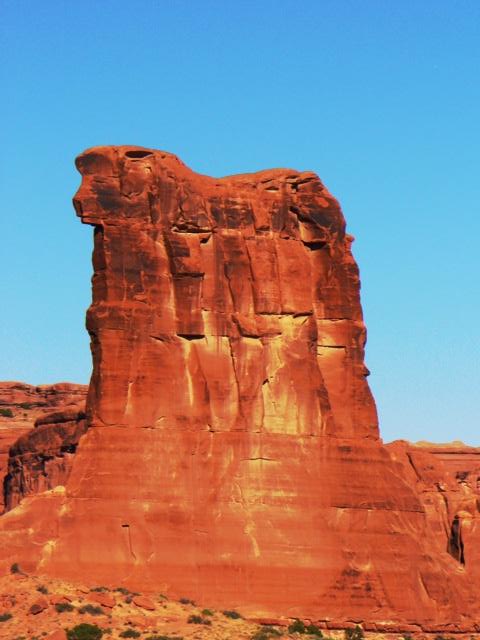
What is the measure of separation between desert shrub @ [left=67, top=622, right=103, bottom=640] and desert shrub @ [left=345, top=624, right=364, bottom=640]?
12.4 m

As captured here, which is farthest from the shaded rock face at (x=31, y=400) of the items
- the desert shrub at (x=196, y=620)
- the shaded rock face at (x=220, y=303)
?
the desert shrub at (x=196, y=620)

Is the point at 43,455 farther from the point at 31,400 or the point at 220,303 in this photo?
the point at 31,400

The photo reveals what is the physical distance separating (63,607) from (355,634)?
13.6 m

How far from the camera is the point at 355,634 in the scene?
84250 mm

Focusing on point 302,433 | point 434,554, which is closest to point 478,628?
point 434,554

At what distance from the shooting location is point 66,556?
8044 cm

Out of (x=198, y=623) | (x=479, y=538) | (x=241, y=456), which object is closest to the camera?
(x=198, y=623)

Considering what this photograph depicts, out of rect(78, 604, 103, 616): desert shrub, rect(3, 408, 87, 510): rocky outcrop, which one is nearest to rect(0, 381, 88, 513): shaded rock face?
rect(3, 408, 87, 510): rocky outcrop

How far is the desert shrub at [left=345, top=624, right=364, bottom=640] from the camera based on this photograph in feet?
275

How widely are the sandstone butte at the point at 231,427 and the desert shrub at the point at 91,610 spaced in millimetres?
2527

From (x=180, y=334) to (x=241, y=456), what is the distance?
5.79 metres

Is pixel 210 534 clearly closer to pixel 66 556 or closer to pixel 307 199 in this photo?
pixel 66 556

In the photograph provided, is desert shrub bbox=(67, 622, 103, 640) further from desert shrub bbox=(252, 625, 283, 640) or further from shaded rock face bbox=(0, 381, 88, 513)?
shaded rock face bbox=(0, 381, 88, 513)

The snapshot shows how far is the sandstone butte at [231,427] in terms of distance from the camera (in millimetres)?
81938
